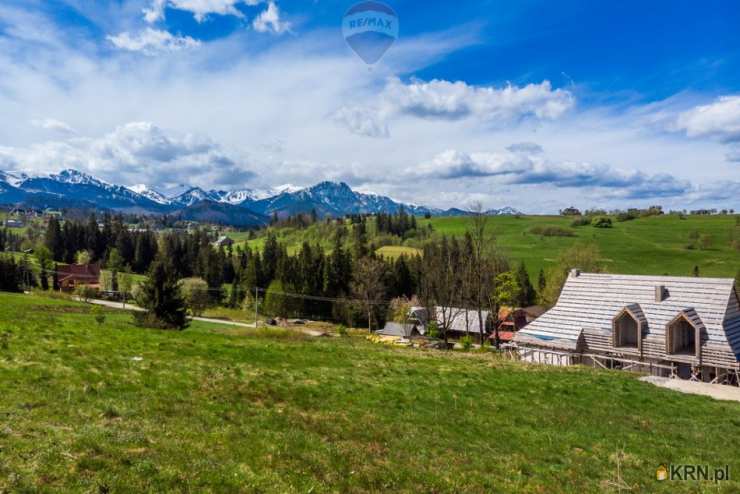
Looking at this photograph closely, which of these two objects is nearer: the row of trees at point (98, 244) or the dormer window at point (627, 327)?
the dormer window at point (627, 327)

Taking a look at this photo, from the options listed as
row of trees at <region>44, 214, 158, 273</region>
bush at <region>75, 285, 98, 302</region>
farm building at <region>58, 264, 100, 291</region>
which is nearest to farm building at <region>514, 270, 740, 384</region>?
bush at <region>75, 285, 98, 302</region>

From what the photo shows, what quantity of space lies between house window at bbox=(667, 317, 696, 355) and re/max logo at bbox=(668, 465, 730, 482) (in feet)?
77.2

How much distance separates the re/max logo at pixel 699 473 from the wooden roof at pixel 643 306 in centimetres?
2342

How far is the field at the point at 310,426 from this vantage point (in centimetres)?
961

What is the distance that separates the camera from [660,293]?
3562 centimetres

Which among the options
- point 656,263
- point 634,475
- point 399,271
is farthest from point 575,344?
point 656,263

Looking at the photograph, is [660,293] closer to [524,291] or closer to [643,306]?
[643,306]

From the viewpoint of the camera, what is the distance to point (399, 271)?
126938 mm

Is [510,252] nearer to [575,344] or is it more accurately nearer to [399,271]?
[399,271]

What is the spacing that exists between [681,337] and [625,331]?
11.8 feet

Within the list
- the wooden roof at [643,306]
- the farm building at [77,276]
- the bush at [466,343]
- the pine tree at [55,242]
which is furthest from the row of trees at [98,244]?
the wooden roof at [643,306]

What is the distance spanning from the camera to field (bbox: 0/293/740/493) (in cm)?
961

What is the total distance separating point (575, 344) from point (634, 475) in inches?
1023

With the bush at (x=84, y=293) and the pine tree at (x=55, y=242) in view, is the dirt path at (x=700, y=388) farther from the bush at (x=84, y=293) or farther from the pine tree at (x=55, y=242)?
the pine tree at (x=55, y=242)
